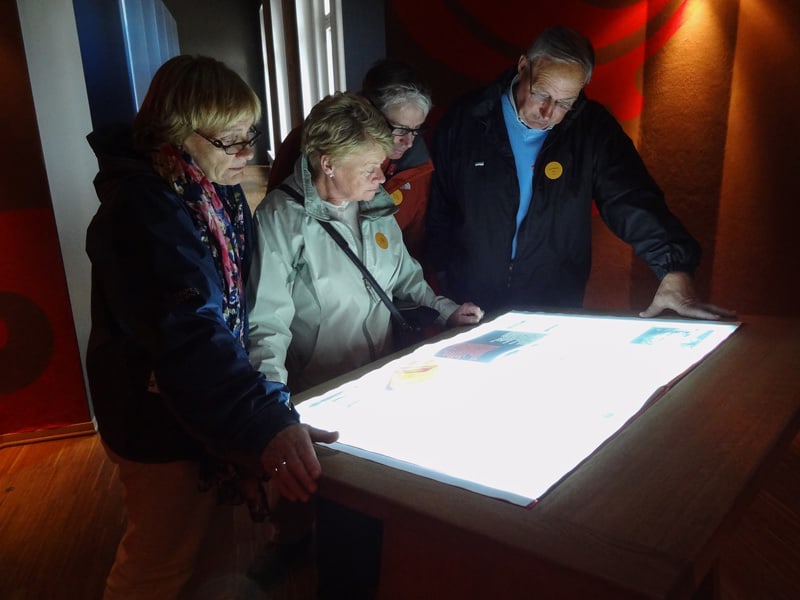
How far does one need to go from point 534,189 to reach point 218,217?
1075 mm

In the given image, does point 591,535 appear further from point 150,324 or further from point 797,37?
point 797,37

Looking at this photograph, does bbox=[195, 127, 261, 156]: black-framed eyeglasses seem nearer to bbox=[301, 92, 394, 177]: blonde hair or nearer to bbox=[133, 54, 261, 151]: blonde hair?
bbox=[133, 54, 261, 151]: blonde hair

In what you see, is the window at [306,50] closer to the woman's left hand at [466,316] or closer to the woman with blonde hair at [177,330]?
the woman's left hand at [466,316]

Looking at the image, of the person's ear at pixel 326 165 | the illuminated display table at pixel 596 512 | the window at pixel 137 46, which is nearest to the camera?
the illuminated display table at pixel 596 512

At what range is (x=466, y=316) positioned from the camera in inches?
62.7

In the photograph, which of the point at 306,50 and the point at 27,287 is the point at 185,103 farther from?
the point at 306,50

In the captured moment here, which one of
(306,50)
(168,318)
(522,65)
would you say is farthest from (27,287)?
(306,50)

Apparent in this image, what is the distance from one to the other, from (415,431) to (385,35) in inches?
106

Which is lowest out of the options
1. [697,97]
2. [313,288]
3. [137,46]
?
[313,288]

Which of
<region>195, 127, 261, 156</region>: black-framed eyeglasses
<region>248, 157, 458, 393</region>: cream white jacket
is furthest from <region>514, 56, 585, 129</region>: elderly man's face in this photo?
<region>195, 127, 261, 156</region>: black-framed eyeglasses

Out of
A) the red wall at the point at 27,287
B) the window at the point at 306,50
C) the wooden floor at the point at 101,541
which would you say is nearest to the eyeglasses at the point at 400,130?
the wooden floor at the point at 101,541

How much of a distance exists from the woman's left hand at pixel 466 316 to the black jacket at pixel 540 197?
0.24 meters

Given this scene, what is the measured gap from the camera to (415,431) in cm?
85

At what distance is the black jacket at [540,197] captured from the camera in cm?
183
